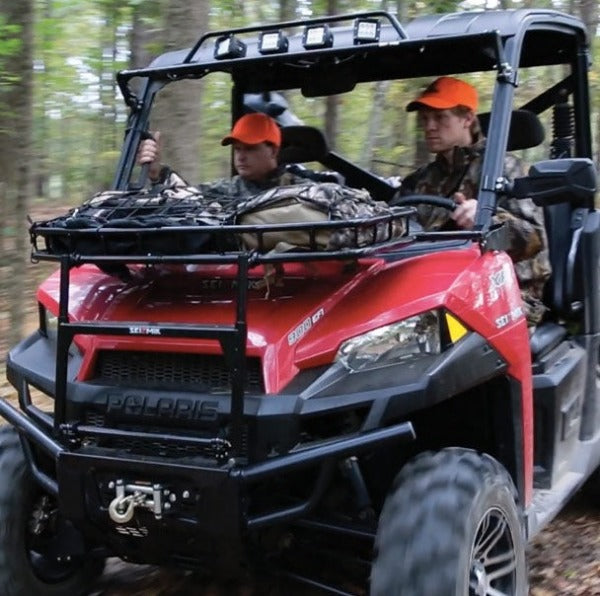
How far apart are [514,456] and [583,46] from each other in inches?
81.9

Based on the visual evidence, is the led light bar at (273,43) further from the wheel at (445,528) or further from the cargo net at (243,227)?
the wheel at (445,528)

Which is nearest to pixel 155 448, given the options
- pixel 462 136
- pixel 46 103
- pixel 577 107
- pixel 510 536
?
pixel 510 536

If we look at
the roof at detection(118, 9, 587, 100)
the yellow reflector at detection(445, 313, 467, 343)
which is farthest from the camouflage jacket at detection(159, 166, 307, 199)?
the yellow reflector at detection(445, 313, 467, 343)

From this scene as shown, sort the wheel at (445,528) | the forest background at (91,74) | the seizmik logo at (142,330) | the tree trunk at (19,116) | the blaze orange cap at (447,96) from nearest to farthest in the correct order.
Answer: the wheel at (445,528) → the seizmik logo at (142,330) → the blaze orange cap at (447,96) → the forest background at (91,74) → the tree trunk at (19,116)

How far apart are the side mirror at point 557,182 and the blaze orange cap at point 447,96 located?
96 centimetres

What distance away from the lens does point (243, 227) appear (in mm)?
2520

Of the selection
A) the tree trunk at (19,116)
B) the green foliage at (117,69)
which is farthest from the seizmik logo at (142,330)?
the tree trunk at (19,116)

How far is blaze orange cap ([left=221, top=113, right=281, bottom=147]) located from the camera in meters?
4.39

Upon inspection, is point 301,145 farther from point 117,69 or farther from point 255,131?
point 117,69

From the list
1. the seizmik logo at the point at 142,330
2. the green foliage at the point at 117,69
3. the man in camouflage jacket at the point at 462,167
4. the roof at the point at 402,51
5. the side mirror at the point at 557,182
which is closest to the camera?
the seizmik logo at the point at 142,330

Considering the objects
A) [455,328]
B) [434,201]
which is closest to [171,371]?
[455,328]

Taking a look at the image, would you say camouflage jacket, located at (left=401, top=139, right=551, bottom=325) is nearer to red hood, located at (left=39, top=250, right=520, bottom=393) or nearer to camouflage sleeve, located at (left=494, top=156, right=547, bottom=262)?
camouflage sleeve, located at (left=494, top=156, right=547, bottom=262)

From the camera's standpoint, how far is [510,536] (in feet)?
9.21

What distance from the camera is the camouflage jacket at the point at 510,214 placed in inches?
140
